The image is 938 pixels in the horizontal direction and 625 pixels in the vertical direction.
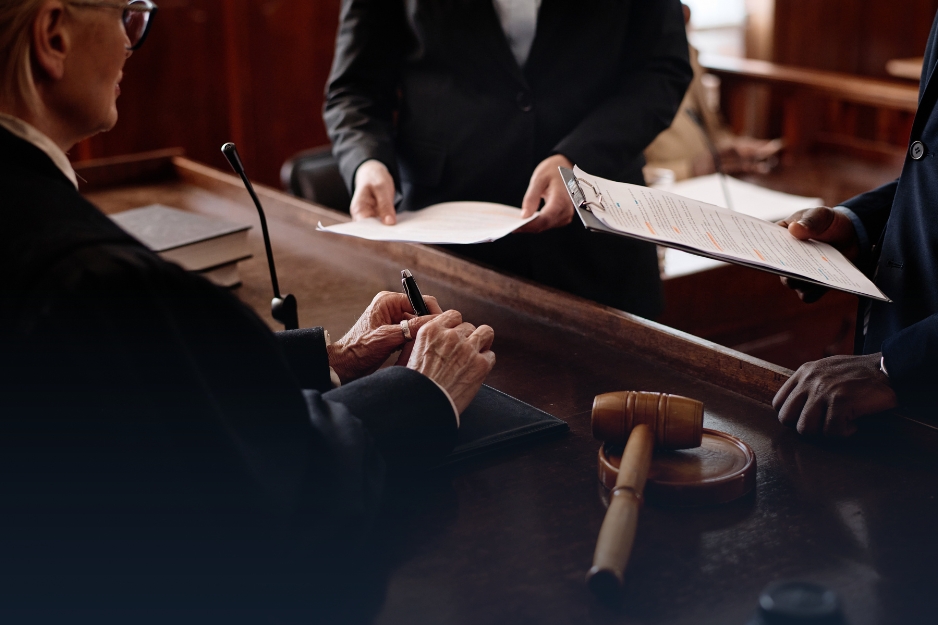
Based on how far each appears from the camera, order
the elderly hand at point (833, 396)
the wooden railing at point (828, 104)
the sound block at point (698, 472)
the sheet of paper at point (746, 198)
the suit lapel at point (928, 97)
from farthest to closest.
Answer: the wooden railing at point (828, 104)
the sheet of paper at point (746, 198)
the suit lapel at point (928, 97)
the elderly hand at point (833, 396)
the sound block at point (698, 472)

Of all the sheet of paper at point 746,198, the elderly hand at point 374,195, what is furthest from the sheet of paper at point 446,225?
the sheet of paper at point 746,198

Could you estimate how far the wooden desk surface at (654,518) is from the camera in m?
0.87

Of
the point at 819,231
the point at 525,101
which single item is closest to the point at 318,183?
the point at 525,101

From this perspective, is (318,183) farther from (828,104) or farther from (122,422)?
(828,104)

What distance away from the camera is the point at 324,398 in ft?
3.43

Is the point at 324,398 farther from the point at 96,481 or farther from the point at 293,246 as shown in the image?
the point at 293,246

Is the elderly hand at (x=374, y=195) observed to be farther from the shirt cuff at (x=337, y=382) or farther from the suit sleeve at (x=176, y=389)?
the suit sleeve at (x=176, y=389)

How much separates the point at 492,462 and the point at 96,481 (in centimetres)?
48

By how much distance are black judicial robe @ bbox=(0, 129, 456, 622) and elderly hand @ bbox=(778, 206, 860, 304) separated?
916 millimetres

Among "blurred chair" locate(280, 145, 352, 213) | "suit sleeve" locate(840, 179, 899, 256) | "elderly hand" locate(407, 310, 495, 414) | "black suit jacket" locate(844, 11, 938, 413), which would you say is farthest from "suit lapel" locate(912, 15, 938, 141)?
"blurred chair" locate(280, 145, 352, 213)

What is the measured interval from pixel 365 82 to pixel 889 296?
3.98 feet

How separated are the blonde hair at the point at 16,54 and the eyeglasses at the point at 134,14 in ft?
0.15

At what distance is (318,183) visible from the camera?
2.92 metres

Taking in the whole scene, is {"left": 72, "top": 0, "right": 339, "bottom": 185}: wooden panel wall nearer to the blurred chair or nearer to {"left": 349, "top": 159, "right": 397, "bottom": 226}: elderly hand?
the blurred chair
